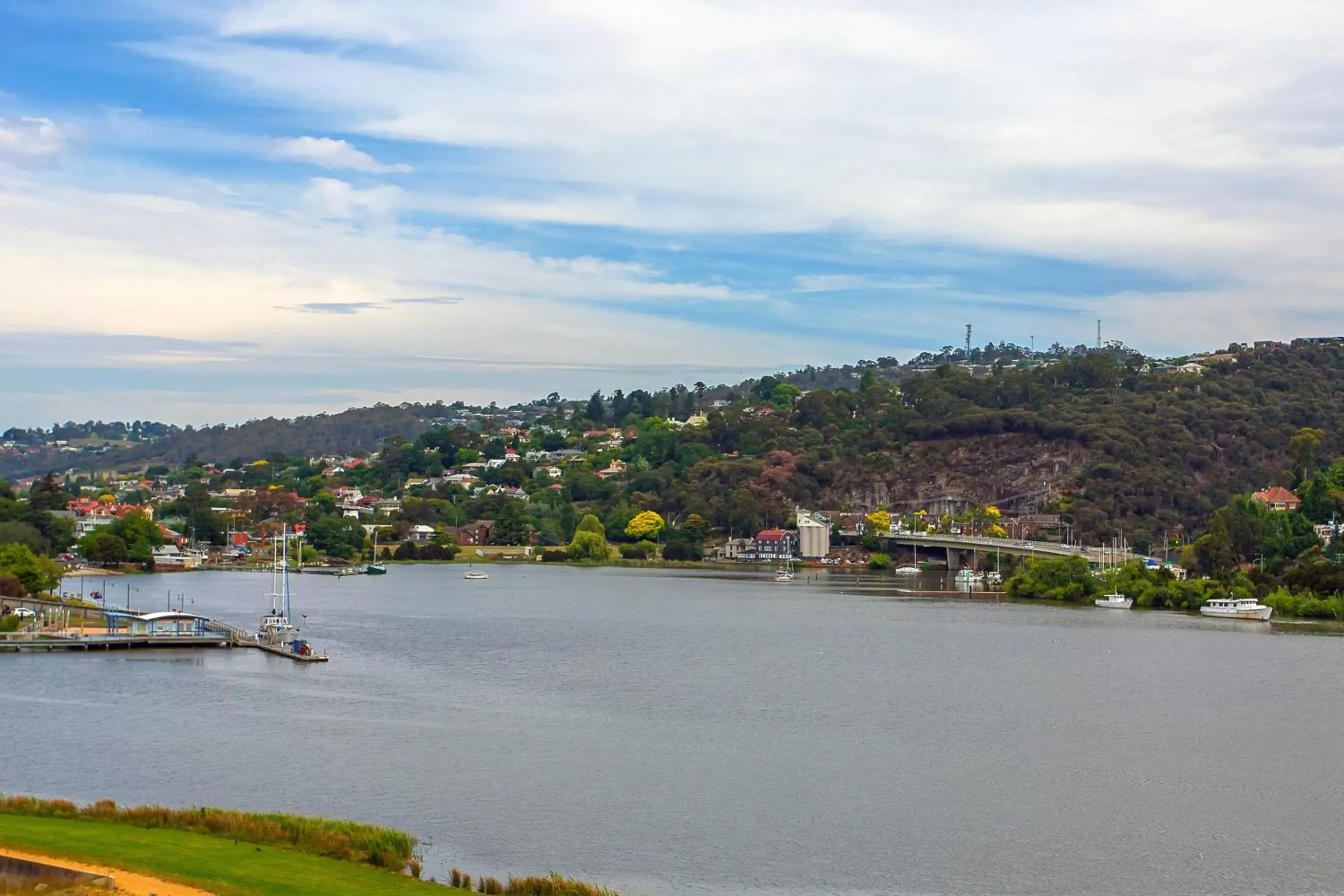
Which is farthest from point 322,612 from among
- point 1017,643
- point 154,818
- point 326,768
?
point 154,818

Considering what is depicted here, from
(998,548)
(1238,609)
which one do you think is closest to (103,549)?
(998,548)

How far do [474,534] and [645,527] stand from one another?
1687cm

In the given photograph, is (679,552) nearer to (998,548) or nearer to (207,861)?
(998,548)

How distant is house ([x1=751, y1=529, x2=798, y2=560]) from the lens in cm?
13225

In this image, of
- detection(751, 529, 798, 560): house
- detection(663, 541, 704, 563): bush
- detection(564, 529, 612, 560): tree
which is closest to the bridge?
detection(751, 529, 798, 560): house

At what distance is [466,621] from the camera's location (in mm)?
69000

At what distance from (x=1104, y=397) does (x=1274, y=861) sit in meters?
132

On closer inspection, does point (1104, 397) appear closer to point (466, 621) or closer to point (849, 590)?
point (849, 590)

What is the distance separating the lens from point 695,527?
443 ft

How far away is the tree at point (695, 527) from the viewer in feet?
443

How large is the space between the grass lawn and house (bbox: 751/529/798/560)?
108442mm

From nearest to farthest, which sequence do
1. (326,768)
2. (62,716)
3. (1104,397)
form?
(326,768), (62,716), (1104,397)

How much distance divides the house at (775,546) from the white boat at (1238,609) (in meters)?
57.3

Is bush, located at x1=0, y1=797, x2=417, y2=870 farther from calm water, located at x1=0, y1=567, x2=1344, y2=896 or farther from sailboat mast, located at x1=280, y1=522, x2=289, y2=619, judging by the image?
sailboat mast, located at x1=280, y1=522, x2=289, y2=619
